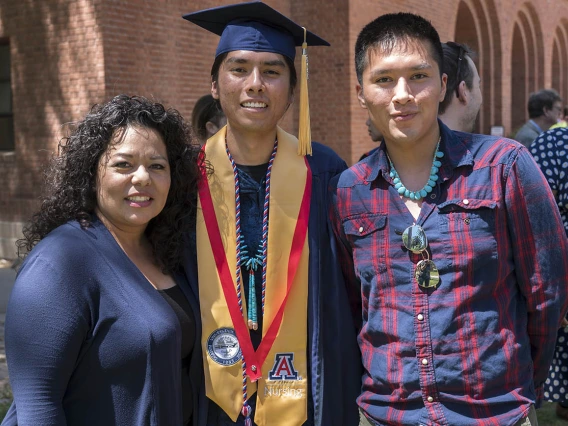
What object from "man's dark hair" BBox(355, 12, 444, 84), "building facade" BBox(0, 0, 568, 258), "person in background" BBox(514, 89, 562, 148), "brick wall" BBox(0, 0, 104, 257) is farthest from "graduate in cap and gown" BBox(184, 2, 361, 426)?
"person in background" BBox(514, 89, 562, 148)

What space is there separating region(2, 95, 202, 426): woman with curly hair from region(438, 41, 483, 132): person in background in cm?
127

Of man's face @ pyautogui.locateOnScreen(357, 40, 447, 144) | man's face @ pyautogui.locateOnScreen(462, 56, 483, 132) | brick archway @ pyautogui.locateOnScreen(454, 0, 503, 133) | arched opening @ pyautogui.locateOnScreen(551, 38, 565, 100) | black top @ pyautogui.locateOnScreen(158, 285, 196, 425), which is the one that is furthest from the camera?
arched opening @ pyautogui.locateOnScreen(551, 38, 565, 100)

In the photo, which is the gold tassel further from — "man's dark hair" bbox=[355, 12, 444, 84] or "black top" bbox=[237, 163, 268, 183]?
"man's dark hair" bbox=[355, 12, 444, 84]

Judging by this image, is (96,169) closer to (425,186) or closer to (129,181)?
(129,181)

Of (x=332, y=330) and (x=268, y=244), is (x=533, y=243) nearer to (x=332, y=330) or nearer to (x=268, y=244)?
(x=332, y=330)

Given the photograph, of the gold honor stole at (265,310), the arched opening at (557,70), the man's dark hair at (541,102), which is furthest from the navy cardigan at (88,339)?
the arched opening at (557,70)

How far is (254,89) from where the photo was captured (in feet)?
8.22

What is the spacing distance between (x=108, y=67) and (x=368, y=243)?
6.22 metres

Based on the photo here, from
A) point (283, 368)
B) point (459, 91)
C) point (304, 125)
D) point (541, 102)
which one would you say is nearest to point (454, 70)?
point (459, 91)

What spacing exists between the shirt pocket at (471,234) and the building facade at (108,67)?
5638mm

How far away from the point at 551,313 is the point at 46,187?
1696mm

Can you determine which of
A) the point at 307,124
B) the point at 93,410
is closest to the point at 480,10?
the point at 307,124

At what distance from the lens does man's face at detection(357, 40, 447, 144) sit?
2195mm

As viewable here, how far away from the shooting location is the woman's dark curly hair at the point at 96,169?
220 centimetres
